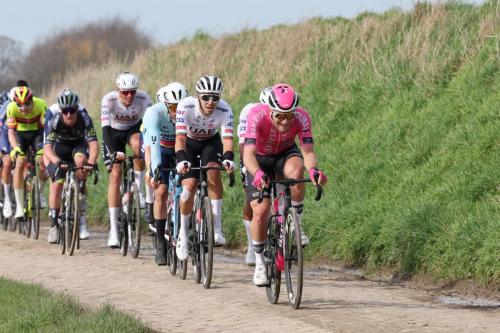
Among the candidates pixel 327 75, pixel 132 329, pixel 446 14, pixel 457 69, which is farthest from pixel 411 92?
pixel 132 329

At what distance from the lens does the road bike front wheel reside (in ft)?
50.0

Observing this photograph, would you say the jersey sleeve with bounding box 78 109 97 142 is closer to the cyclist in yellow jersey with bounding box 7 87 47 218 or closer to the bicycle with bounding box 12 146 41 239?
the bicycle with bounding box 12 146 41 239

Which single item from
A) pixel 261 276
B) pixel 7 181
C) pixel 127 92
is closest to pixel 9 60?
pixel 7 181

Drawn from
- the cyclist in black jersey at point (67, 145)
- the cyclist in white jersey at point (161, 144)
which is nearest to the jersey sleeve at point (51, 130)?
the cyclist in black jersey at point (67, 145)

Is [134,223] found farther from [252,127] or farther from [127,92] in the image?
[252,127]

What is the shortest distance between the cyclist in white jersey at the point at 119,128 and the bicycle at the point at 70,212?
37 centimetres

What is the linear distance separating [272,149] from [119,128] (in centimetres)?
455

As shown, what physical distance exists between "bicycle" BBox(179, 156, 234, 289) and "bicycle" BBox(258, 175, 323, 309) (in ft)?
2.99

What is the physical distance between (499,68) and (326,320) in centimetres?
858

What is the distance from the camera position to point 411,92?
61.7 ft

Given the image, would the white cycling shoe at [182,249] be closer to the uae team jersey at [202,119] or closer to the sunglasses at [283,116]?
the uae team jersey at [202,119]

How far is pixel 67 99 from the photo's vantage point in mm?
15492

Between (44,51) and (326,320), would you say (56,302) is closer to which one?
(326,320)

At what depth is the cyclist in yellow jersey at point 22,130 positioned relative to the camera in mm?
18156
